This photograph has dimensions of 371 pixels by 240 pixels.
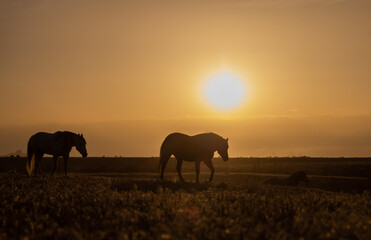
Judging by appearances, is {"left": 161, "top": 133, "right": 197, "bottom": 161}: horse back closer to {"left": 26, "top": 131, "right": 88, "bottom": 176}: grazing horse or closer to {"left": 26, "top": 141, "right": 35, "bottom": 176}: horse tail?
{"left": 26, "top": 131, "right": 88, "bottom": 176}: grazing horse

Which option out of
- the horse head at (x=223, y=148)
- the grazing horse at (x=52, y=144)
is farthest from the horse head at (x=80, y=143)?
the horse head at (x=223, y=148)

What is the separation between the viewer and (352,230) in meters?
9.40

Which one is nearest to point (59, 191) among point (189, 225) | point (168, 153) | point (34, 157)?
point (189, 225)

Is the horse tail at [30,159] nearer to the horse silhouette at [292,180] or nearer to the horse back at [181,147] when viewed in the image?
the horse back at [181,147]

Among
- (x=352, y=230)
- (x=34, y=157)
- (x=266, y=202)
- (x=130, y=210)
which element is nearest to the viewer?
(x=352, y=230)

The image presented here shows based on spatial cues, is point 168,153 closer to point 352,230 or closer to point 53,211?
point 53,211

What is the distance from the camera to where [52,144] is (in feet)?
98.4

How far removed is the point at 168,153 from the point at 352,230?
16.1m

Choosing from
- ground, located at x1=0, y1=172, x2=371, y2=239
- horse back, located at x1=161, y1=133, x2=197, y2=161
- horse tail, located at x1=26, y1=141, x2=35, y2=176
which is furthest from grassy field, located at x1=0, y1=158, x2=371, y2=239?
horse tail, located at x1=26, y1=141, x2=35, y2=176

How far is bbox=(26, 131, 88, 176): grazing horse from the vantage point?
29953mm

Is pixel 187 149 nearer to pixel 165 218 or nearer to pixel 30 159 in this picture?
pixel 30 159

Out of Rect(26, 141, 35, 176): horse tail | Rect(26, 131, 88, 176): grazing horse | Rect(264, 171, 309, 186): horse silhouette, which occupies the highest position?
Rect(26, 131, 88, 176): grazing horse

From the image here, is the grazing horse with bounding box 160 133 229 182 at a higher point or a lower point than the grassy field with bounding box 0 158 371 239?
higher

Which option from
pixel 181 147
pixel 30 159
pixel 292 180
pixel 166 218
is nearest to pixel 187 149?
pixel 181 147
